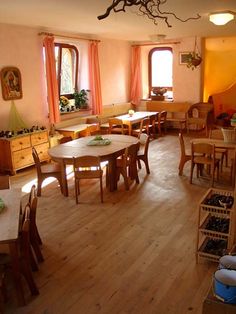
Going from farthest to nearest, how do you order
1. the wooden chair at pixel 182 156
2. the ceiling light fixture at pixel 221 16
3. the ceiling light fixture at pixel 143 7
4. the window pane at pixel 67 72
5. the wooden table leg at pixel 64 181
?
the window pane at pixel 67 72 < the wooden chair at pixel 182 156 < the ceiling light fixture at pixel 221 16 < the wooden table leg at pixel 64 181 < the ceiling light fixture at pixel 143 7

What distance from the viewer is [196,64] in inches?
346

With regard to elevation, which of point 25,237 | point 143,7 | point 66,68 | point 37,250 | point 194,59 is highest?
point 143,7

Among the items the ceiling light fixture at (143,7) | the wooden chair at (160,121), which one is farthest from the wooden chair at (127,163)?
the wooden chair at (160,121)

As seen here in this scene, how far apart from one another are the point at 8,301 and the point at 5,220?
0.67m

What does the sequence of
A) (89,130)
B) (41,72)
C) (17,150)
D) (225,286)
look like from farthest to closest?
(89,130) < (41,72) < (17,150) < (225,286)

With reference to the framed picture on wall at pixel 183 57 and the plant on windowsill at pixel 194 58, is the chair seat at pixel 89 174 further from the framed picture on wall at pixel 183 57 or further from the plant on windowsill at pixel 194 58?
the framed picture on wall at pixel 183 57

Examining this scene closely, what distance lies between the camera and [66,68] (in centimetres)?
798

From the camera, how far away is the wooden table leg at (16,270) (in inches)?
97.5

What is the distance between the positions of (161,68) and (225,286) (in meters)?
8.89

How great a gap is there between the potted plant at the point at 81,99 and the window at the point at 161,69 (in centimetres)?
270

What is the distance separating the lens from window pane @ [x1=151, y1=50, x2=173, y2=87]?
389 inches

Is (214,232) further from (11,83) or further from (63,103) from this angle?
(63,103)

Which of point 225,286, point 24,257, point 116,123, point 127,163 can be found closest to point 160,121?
point 116,123

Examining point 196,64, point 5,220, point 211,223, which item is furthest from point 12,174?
point 196,64
